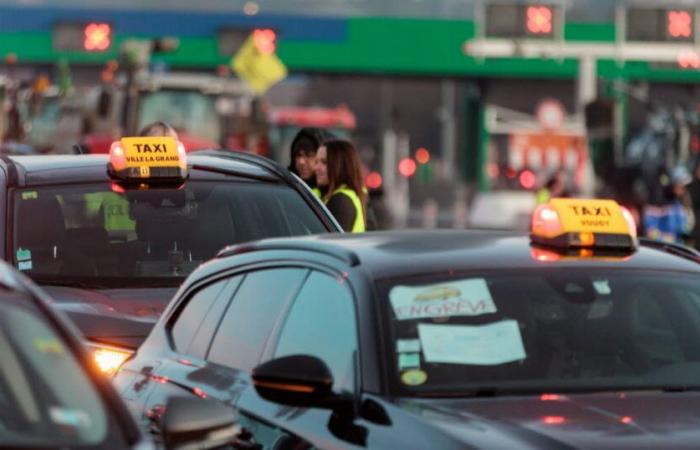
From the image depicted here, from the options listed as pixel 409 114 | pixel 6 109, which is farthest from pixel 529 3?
pixel 409 114

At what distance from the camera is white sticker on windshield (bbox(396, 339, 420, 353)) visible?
6.77 metres

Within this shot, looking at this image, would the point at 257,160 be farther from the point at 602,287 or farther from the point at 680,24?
the point at 680,24

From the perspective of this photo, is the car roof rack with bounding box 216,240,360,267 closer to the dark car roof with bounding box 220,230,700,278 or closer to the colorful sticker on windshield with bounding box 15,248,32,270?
the dark car roof with bounding box 220,230,700,278

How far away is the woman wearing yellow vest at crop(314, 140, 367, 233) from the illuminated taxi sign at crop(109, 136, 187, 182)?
2133 millimetres

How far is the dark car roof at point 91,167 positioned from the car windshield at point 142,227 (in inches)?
2.7

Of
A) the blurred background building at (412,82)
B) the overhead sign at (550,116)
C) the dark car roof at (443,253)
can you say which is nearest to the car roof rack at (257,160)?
the dark car roof at (443,253)

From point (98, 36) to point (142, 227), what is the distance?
5316 centimetres

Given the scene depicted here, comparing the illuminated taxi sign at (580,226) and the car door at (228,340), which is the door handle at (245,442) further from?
the illuminated taxi sign at (580,226)

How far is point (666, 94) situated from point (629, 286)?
92799 mm

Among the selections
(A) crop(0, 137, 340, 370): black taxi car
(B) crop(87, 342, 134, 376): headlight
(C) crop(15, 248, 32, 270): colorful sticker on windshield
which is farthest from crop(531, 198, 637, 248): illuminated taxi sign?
(C) crop(15, 248, 32, 270): colorful sticker on windshield

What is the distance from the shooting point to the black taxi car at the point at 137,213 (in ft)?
36.0

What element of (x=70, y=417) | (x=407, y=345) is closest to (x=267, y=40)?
(x=407, y=345)

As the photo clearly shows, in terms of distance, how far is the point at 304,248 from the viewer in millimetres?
7496

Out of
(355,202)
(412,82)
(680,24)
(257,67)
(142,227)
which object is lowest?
(412,82)
